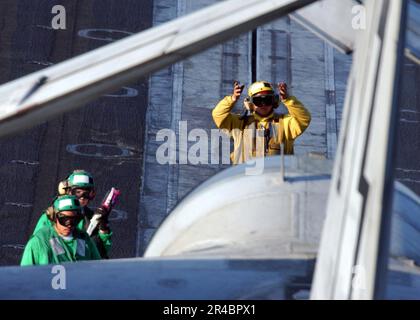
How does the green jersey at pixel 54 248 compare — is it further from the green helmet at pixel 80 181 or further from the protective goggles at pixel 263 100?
the protective goggles at pixel 263 100

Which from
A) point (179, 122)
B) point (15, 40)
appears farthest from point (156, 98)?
point (15, 40)

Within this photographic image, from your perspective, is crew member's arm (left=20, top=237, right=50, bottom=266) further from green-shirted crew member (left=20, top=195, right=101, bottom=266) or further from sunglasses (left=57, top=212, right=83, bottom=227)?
sunglasses (left=57, top=212, right=83, bottom=227)

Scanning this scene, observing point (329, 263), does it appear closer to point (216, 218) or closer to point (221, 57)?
point (216, 218)

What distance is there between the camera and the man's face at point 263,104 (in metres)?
10.9

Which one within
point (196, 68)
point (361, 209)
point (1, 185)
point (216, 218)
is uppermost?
point (196, 68)

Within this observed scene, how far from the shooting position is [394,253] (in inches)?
307

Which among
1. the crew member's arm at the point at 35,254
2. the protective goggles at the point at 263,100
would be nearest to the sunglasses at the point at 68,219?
the crew member's arm at the point at 35,254

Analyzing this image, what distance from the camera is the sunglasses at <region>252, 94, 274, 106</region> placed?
1091 cm

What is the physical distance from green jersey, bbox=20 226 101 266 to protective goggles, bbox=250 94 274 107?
2.55 m

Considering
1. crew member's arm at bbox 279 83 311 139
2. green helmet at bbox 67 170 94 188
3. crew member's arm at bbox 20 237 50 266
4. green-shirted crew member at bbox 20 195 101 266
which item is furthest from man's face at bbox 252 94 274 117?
crew member's arm at bbox 20 237 50 266

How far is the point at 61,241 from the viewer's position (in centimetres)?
1034

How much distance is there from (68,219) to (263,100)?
8.79 ft
